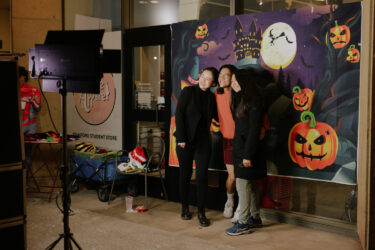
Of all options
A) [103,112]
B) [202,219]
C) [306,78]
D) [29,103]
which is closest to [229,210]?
[202,219]

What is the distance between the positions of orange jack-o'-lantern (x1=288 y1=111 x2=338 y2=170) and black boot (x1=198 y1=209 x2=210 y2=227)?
42.1 inches

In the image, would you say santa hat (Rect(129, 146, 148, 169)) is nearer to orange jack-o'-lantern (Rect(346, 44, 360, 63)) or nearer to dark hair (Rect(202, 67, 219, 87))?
dark hair (Rect(202, 67, 219, 87))

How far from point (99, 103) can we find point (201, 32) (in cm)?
196

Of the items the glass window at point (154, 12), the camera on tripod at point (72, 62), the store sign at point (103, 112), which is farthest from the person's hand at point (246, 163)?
the store sign at point (103, 112)

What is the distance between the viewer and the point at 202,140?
4.57 m

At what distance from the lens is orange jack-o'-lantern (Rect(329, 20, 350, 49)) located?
3.97 meters

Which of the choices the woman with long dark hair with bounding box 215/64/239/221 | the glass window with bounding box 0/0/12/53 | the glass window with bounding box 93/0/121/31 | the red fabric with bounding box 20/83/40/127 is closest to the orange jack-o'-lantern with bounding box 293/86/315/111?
the woman with long dark hair with bounding box 215/64/239/221

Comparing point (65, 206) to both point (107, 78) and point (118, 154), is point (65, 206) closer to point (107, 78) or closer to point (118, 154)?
point (118, 154)

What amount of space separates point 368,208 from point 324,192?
1.20 meters

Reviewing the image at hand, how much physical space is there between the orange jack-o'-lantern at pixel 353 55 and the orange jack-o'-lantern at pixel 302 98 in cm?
45

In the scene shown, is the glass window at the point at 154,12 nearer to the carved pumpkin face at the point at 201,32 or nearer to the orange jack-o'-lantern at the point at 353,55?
the carved pumpkin face at the point at 201,32

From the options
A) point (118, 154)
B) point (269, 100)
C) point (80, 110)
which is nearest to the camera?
point (269, 100)

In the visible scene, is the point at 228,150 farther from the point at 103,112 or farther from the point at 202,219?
the point at 103,112

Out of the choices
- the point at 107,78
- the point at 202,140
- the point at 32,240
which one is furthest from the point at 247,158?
the point at 107,78
